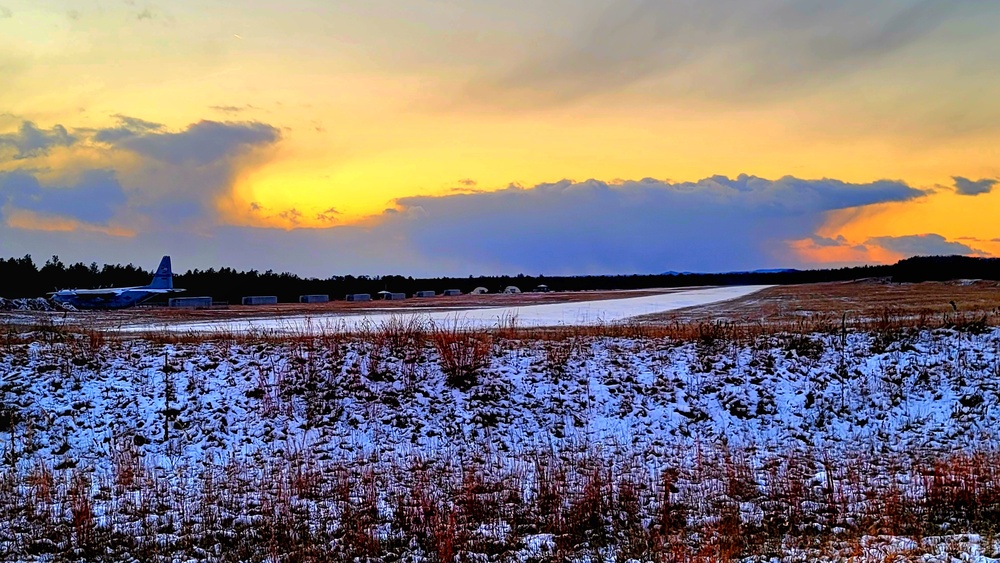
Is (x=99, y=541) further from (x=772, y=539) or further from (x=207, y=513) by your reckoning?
(x=772, y=539)

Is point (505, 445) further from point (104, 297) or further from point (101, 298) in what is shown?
point (104, 297)

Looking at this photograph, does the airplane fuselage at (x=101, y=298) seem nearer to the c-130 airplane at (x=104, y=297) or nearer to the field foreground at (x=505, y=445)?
the c-130 airplane at (x=104, y=297)

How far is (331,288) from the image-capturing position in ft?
422

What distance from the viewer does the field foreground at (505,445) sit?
9328 millimetres

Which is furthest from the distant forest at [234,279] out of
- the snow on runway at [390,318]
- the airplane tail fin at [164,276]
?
the snow on runway at [390,318]

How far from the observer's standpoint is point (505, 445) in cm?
1509

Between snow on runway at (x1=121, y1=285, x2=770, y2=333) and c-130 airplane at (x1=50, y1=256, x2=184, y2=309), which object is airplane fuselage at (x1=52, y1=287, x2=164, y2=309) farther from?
snow on runway at (x1=121, y1=285, x2=770, y2=333)

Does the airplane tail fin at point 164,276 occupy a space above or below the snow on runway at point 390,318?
above

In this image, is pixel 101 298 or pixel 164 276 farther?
pixel 164 276

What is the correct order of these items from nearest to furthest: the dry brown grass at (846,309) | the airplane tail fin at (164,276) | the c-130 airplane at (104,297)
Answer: the dry brown grass at (846,309)
the c-130 airplane at (104,297)
the airplane tail fin at (164,276)

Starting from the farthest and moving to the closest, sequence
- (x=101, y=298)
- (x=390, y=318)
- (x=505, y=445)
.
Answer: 1. (x=101, y=298)
2. (x=390, y=318)
3. (x=505, y=445)

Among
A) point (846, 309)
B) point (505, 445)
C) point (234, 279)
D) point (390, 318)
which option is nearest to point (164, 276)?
point (234, 279)

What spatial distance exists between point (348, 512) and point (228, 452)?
17.0 ft

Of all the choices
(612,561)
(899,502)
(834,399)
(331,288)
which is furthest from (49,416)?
(331,288)
